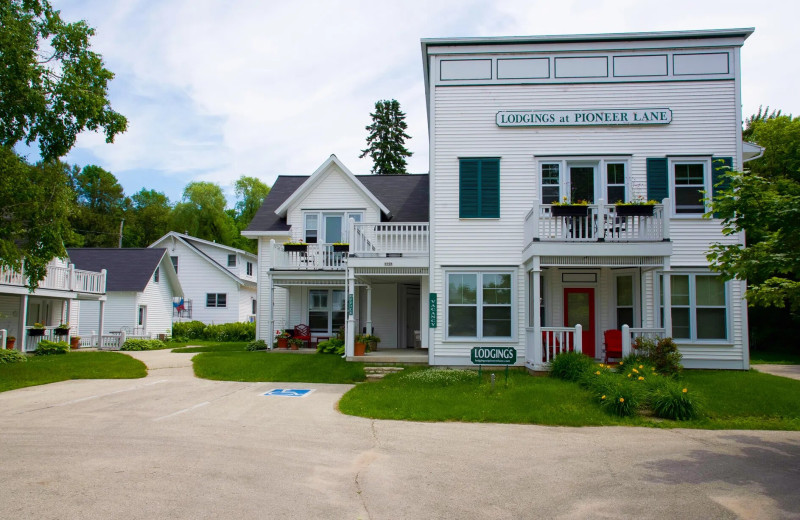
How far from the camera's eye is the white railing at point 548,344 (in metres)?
15.2

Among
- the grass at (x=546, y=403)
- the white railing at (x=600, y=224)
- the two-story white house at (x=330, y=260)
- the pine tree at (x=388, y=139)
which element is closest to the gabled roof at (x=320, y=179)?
the two-story white house at (x=330, y=260)

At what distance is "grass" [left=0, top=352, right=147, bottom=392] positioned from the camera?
53.8 feet

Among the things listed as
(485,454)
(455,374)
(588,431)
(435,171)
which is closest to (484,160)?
(435,171)

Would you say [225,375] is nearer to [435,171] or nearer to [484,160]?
[435,171]

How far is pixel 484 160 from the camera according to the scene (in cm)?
1745

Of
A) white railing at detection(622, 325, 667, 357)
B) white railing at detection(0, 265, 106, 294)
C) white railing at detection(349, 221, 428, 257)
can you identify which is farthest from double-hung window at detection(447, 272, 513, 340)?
white railing at detection(0, 265, 106, 294)

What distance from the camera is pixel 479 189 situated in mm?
17391

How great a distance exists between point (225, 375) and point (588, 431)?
1083cm

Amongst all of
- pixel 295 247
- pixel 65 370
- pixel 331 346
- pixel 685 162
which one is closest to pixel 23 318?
pixel 65 370

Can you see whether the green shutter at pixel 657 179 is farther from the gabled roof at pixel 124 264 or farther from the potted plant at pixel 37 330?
the gabled roof at pixel 124 264

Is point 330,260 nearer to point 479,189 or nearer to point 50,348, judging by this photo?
point 479,189

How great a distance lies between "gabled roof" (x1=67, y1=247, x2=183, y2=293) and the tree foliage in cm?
1657

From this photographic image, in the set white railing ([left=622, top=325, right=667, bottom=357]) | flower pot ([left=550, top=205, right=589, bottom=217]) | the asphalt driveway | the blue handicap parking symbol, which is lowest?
the blue handicap parking symbol

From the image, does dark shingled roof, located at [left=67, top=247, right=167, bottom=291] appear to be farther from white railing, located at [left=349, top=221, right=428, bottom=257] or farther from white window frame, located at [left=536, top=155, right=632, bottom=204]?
white window frame, located at [left=536, top=155, right=632, bottom=204]
